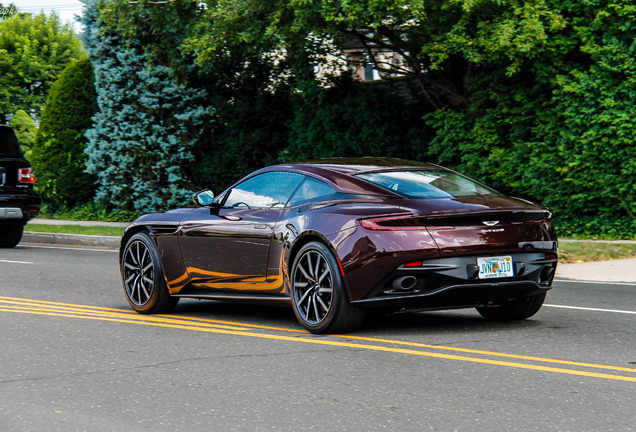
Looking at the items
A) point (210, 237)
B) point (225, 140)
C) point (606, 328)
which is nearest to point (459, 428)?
point (606, 328)

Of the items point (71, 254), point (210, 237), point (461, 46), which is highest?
point (461, 46)

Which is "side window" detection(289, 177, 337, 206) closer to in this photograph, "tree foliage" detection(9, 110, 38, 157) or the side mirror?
the side mirror

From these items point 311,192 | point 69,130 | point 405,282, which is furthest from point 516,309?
point 69,130

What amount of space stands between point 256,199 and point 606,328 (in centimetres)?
312

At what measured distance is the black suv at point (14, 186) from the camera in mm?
16578

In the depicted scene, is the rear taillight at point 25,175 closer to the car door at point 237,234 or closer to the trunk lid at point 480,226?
the car door at point 237,234

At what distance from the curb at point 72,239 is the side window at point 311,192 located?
1090cm

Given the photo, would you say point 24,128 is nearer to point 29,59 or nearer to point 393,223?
point 29,59

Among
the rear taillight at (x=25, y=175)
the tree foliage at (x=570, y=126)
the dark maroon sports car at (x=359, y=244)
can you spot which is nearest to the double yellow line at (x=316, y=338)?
the dark maroon sports car at (x=359, y=244)

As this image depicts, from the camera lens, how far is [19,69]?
2058 inches

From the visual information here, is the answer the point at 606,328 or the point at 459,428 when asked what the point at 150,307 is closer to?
the point at 606,328

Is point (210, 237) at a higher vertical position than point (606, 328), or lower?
higher

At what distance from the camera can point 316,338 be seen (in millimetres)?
7113

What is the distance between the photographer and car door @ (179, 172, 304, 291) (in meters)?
7.72
